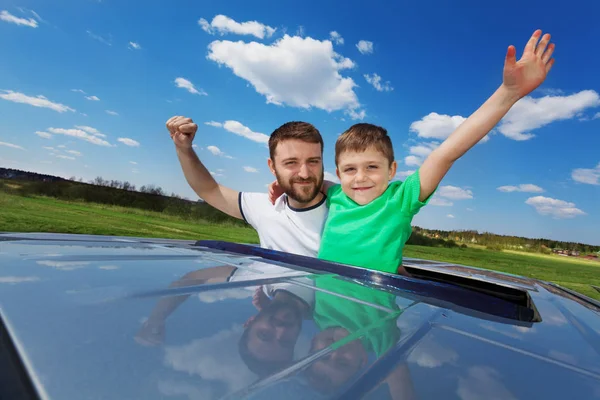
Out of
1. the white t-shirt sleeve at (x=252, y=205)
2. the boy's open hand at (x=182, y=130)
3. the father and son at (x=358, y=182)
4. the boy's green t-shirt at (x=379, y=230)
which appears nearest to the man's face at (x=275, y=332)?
the father and son at (x=358, y=182)

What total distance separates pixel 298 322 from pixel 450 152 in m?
Answer: 1.35

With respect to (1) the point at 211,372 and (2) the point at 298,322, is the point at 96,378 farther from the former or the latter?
(2) the point at 298,322

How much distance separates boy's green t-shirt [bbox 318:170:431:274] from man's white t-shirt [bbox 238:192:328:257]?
8.0 inches

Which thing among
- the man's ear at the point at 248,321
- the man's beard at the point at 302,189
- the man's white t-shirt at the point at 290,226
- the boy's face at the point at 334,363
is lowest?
the boy's face at the point at 334,363

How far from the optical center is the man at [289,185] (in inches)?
83.4

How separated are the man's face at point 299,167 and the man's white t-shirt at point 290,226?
0.13 metres

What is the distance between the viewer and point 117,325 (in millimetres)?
598

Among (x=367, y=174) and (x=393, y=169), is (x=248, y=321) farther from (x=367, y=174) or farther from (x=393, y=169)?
(x=393, y=169)

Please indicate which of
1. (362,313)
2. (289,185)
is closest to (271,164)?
(289,185)

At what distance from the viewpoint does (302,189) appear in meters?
2.14

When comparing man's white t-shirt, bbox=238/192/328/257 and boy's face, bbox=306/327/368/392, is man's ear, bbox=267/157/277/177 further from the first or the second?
boy's face, bbox=306/327/368/392

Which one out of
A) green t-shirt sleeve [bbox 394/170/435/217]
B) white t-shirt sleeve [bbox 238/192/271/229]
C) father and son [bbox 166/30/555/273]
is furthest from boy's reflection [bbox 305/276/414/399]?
white t-shirt sleeve [bbox 238/192/271/229]

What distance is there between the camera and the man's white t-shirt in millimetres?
2193

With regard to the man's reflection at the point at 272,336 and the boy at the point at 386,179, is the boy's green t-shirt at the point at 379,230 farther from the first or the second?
the man's reflection at the point at 272,336
